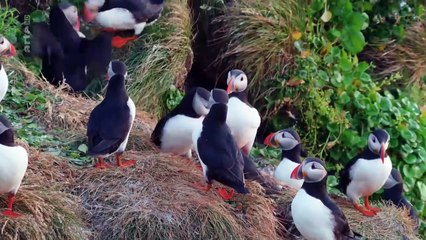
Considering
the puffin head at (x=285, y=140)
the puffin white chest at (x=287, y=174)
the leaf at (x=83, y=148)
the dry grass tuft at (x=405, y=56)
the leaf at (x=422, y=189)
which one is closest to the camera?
the leaf at (x=83, y=148)

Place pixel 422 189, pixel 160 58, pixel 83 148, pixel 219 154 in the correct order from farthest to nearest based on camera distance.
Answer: pixel 422 189 < pixel 160 58 < pixel 83 148 < pixel 219 154

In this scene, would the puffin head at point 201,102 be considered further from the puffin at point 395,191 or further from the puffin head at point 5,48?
the puffin at point 395,191

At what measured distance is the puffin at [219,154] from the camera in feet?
18.1

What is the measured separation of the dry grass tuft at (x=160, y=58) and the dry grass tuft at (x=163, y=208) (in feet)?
5.22

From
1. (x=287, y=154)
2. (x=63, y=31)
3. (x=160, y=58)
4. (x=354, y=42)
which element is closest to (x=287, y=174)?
(x=287, y=154)

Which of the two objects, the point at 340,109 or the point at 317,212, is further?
the point at 340,109

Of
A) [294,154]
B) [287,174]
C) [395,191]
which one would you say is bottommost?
[395,191]

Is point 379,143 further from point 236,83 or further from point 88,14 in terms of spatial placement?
point 88,14

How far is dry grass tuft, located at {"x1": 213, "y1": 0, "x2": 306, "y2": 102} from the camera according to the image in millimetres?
8109

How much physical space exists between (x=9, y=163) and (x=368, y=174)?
2503 mm

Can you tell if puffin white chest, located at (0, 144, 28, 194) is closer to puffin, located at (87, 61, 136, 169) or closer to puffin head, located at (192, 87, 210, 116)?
puffin, located at (87, 61, 136, 169)

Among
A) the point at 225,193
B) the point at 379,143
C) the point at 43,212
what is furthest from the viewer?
the point at 379,143

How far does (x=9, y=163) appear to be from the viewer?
473 cm

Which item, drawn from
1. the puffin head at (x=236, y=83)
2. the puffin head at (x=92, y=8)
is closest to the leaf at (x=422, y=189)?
the puffin head at (x=236, y=83)
